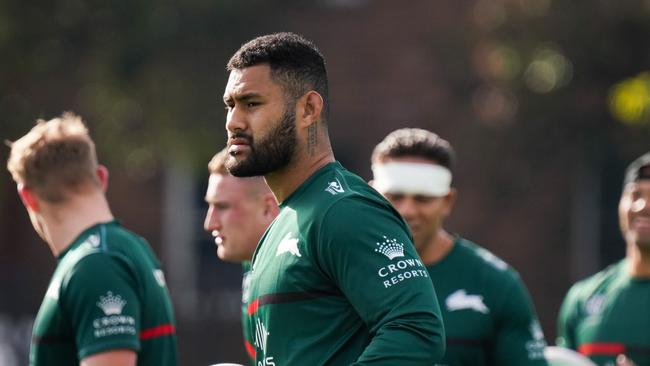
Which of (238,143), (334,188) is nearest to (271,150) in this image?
(238,143)

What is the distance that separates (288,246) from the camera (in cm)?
447

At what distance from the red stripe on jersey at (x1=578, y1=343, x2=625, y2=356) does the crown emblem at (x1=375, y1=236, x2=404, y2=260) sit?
13.9 feet

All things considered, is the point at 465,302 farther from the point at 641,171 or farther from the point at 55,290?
the point at 55,290

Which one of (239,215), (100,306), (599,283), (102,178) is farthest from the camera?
(599,283)

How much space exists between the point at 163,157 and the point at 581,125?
5832 mm

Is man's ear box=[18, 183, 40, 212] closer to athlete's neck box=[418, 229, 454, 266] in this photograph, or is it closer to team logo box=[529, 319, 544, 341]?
athlete's neck box=[418, 229, 454, 266]

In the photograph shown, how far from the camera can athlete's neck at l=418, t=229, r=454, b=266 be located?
23.8 feet

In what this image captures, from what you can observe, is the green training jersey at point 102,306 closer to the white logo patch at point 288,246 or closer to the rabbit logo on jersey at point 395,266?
the white logo patch at point 288,246

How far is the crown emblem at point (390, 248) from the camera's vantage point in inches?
168

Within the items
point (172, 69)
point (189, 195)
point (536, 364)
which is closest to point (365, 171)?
point (189, 195)

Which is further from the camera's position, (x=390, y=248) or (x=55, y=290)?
(x=55, y=290)

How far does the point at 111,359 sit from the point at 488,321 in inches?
89.1

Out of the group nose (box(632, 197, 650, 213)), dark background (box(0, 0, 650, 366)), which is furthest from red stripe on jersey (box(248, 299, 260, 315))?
dark background (box(0, 0, 650, 366))

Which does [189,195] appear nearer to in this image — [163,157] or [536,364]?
[163,157]
